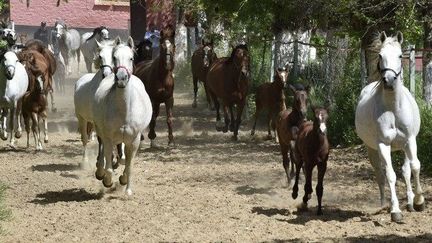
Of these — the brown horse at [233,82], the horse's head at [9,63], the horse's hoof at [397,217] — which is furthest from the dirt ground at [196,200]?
the horse's head at [9,63]

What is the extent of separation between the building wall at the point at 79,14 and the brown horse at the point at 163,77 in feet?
112

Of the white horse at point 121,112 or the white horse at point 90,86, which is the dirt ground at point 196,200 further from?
the white horse at point 90,86

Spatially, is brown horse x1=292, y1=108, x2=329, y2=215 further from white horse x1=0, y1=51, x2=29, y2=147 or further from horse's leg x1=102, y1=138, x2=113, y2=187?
white horse x1=0, y1=51, x2=29, y2=147

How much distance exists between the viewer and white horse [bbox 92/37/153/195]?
11680 mm

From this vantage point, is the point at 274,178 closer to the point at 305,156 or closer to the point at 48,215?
the point at 305,156

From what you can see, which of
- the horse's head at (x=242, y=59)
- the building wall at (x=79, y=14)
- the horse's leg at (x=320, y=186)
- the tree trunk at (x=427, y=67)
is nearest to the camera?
the horse's leg at (x=320, y=186)

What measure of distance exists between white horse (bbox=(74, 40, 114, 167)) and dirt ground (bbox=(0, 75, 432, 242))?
86cm

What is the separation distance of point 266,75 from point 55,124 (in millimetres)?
5589

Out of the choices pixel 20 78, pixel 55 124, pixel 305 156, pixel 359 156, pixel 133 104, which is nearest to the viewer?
pixel 305 156

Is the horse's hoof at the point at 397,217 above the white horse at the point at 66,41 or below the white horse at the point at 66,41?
below

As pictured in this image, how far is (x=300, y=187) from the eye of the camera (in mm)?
12734

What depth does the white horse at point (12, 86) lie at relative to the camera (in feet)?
55.8

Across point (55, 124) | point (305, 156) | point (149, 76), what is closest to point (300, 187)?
point (305, 156)

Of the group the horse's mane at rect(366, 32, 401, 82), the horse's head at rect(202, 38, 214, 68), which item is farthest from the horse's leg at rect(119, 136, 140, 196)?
the horse's head at rect(202, 38, 214, 68)
